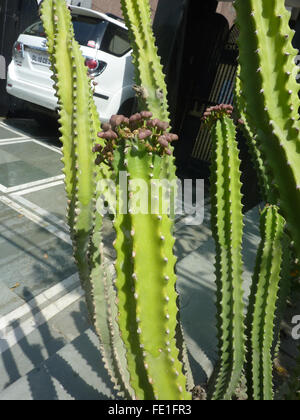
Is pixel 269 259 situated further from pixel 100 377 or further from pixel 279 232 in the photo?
pixel 100 377

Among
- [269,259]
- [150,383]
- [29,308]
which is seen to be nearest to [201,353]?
[269,259]

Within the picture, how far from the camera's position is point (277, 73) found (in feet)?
3.01

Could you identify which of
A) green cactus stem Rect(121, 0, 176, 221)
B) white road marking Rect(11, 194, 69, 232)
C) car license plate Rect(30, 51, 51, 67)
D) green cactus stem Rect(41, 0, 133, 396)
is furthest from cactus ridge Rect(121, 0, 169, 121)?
car license plate Rect(30, 51, 51, 67)

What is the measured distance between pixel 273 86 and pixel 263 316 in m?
1.26

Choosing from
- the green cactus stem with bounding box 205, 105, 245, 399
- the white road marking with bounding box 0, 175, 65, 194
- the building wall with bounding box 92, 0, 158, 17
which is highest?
the building wall with bounding box 92, 0, 158, 17

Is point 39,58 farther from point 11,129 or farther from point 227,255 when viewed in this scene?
point 227,255

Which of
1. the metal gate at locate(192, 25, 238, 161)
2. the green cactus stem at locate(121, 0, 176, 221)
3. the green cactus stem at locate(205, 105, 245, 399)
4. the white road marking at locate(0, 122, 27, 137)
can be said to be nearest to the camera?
the green cactus stem at locate(121, 0, 176, 221)

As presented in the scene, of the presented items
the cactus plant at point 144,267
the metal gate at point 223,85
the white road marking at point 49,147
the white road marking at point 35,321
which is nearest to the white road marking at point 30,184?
the white road marking at point 49,147

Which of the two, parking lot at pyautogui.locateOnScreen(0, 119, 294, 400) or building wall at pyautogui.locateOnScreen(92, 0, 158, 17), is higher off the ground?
building wall at pyautogui.locateOnScreen(92, 0, 158, 17)

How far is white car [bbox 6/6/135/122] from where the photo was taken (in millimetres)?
5609

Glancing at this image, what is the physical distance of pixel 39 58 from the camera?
5906mm

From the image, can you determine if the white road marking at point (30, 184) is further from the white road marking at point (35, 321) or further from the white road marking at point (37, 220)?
the white road marking at point (35, 321)

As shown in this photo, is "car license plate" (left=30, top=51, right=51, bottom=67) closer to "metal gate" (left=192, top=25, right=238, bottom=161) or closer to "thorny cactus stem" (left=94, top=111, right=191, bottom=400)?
"metal gate" (left=192, top=25, right=238, bottom=161)

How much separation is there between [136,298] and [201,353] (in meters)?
1.43
